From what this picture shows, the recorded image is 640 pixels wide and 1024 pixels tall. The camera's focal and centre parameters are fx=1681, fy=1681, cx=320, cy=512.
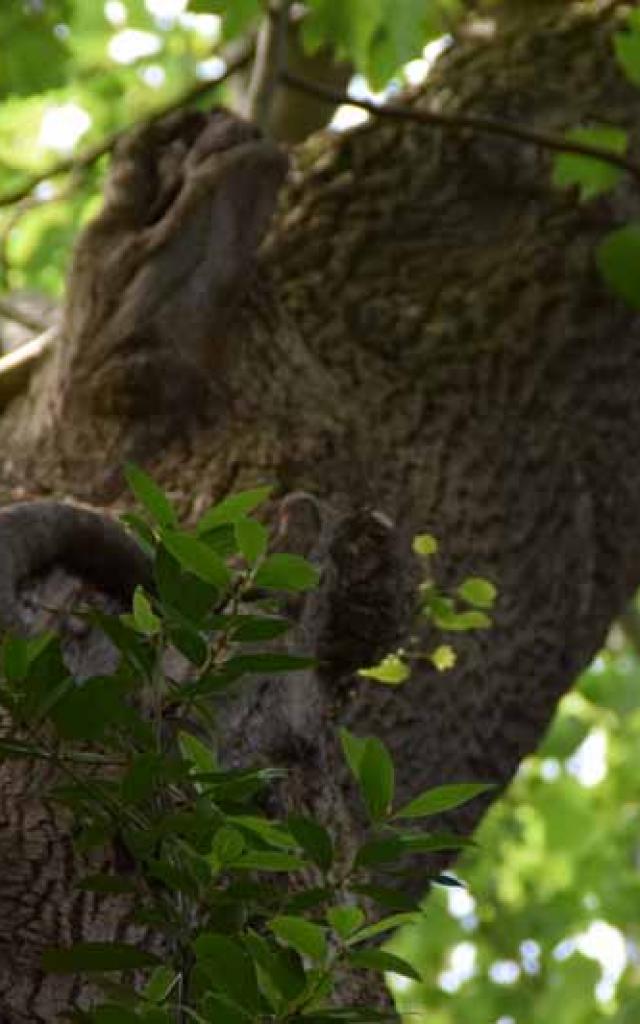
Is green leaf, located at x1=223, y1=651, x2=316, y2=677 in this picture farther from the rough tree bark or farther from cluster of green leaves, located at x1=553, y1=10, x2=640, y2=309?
cluster of green leaves, located at x1=553, y1=10, x2=640, y2=309

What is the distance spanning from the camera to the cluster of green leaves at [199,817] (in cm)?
109

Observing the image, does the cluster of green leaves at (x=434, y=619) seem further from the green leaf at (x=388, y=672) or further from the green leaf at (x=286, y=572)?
the green leaf at (x=286, y=572)

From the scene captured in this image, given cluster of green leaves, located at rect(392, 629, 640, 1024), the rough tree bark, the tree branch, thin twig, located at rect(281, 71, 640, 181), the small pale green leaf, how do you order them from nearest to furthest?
the small pale green leaf < the rough tree bark < the tree branch < thin twig, located at rect(281, 71, 640, 181) < cluster of green leaves, located at rect(392, 629, 640, 1024)

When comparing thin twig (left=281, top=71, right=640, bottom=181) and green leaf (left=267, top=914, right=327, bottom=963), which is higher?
thin twig (left=281, top=71, right=640, bottom=181)

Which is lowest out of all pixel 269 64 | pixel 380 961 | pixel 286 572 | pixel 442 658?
pixel 442 658

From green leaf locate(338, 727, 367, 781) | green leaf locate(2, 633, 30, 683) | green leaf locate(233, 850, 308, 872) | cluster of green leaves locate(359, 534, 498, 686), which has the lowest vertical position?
cluster of green leaves locate(359, 534, 498, 686)

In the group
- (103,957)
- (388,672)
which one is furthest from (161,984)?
(388,672)

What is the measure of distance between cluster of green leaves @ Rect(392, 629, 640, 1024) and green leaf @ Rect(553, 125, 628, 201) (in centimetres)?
239

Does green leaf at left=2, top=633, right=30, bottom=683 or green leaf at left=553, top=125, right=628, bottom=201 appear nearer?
green leaf at left=2, top=633, right=30, bottom=683

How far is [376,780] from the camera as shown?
47.0 inches

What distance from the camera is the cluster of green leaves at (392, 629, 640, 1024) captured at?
5.07m

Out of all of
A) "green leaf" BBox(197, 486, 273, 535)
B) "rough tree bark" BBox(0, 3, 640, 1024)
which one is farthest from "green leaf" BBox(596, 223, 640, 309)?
"green leaf" BBox(197, 486, 273, 535)

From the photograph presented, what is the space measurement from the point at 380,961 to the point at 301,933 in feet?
0.25

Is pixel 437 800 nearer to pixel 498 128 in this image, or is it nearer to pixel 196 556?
pixel 196 556
